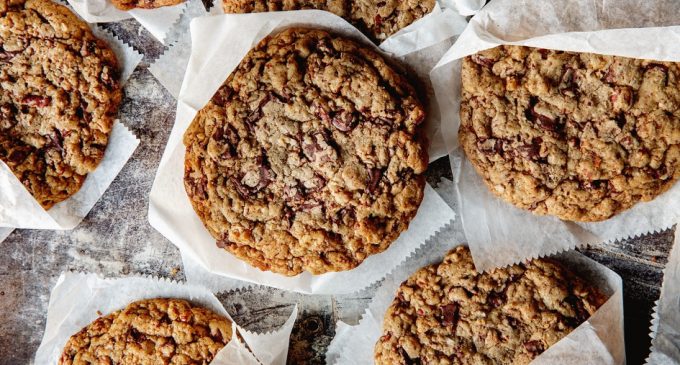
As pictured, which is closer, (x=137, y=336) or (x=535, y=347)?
(x=535, y=347)

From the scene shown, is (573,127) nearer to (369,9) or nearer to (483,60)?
(483,60)

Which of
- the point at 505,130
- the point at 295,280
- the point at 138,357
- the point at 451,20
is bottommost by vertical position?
the point at 138,357

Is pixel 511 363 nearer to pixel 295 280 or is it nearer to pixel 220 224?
pixel 295 280

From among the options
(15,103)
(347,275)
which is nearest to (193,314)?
(347,275)

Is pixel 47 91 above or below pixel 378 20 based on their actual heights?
below

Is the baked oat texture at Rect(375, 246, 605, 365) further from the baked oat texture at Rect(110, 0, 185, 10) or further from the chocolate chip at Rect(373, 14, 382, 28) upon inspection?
the baked oat texture at Rect(110, 0, 185, 10)

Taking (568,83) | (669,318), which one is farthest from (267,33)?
(669,318)
